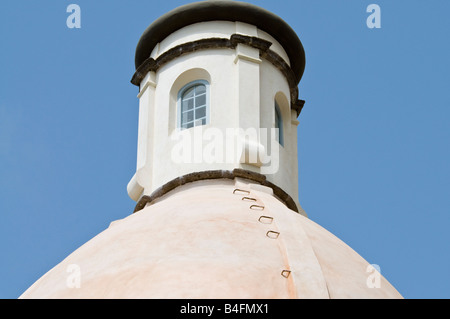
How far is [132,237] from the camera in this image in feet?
49.3

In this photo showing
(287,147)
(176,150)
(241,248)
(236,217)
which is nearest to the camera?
(241,248)

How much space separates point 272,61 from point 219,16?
131 centimetres

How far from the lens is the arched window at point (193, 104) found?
62.0 feet

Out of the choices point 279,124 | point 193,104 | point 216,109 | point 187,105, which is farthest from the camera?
point 279,124

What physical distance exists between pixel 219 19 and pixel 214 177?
12.4 feet

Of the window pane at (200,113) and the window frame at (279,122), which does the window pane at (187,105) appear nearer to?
the window pane at (200,113)

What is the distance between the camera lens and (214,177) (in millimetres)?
17547

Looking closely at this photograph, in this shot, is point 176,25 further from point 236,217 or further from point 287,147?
point 236,217
